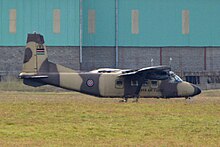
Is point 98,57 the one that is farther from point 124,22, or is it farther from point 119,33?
point 124,22

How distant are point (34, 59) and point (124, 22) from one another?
3059cm

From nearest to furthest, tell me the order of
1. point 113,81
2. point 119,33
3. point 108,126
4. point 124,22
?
point 108,126 < point 113,81 < point 124,22 < point 119,33

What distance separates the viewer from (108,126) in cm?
1806

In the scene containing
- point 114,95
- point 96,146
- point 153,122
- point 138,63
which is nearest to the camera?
point 96,146

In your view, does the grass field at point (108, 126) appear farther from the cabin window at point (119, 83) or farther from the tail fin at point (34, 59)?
the tail fin at point (34, 59)

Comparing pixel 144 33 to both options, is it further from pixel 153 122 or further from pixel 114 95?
pixel 153 122

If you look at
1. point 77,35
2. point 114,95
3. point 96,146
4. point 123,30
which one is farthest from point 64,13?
point 96,146

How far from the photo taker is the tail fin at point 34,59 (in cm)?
3362

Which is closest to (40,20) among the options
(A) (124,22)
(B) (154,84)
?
(A) (124,22)

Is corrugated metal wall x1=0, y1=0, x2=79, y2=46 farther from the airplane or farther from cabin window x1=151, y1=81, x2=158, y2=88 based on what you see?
cabin window x1=151, y1=81, x2=158, y2=88

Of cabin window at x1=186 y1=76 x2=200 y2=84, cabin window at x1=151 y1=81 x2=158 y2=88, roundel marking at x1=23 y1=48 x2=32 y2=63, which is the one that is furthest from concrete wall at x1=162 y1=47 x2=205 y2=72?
roundel marking at x1=23 y1=48 x2=32 y2=63

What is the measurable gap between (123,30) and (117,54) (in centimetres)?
249

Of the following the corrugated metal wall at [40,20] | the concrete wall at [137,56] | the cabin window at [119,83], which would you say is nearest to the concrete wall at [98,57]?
the concrete wall at [137,56]

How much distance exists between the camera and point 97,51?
6475 centimetres
